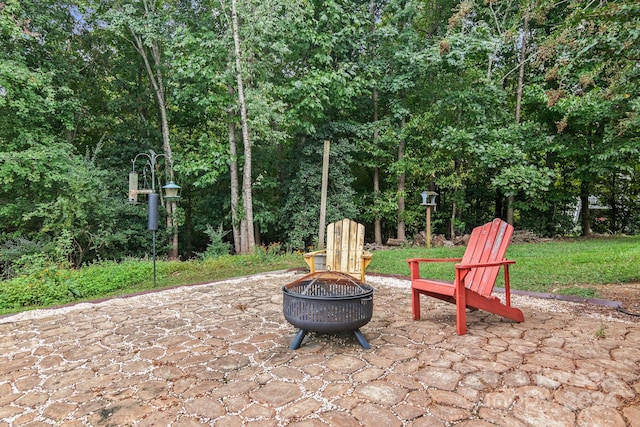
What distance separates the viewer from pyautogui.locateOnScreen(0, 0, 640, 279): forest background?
311 inches

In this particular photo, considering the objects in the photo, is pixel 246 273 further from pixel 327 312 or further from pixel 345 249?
pixel 327 312

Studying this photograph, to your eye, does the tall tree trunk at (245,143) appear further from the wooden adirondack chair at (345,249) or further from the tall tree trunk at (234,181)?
the wooden adirondack chair at (345,249)

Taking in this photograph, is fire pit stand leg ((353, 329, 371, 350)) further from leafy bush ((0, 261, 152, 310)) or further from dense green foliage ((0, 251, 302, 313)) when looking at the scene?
leafy bush ((0, 261, 152, 310))

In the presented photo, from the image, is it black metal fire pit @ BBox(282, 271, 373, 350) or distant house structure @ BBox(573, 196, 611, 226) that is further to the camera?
distant house structure @ BBox(573, 196, 611, 226)

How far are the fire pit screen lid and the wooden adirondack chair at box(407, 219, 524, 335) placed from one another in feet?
2.04

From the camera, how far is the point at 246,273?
19.4 feet

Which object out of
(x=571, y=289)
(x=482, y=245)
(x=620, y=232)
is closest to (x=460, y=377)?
(x=482, y=245)

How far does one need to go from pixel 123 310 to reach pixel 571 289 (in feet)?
16.1

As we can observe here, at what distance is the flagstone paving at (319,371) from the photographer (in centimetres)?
175

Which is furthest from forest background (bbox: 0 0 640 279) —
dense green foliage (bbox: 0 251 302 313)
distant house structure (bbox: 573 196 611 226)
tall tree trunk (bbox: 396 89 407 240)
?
dense green foliage (bbox: 0 251 302 313)

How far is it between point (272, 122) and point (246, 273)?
198 inches

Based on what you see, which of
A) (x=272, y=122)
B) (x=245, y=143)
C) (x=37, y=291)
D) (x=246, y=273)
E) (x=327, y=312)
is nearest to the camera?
(x=327, y=312)

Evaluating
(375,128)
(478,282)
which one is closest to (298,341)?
(478,282)

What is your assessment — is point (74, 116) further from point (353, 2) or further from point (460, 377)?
point (460, 377)
